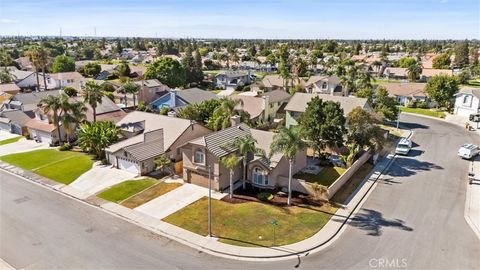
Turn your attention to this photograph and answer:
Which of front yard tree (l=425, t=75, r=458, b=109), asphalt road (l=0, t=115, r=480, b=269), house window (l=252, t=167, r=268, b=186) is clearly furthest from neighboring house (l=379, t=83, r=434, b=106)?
house window (l=252, t=167, r=268, b=186)

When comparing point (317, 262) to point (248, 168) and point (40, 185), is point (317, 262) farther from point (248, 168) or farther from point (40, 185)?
point (40, 185)

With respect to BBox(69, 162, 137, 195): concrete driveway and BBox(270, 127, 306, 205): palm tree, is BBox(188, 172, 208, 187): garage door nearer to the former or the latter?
BBox(69, 162, 137, 195): concrete driveway

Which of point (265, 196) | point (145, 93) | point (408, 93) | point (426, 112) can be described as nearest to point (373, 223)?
point (265, 196)

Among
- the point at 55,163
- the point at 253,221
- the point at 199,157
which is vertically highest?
the point at 199,157

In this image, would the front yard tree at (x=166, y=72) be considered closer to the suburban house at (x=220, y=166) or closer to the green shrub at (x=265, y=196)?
the suburban house at (x=220, y=166)

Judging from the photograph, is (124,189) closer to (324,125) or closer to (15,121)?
(324,125)

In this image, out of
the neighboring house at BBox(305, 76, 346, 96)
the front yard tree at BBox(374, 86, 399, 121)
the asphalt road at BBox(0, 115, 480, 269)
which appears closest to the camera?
the asphalt road at BBox(0, 115, 480, 269)
